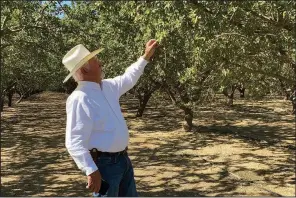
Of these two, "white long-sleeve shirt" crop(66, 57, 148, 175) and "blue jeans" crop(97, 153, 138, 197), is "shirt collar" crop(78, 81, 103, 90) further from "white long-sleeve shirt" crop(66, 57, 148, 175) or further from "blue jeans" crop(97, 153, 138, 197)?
"blue jeans" crop(97, 153, 138, 197)

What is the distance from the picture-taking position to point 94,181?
98.5 inches

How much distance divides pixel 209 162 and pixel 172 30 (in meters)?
7.91

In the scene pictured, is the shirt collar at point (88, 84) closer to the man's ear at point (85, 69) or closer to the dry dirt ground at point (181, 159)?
the man's ear at point (85, 69)

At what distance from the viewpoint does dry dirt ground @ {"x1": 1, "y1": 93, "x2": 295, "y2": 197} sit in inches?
388

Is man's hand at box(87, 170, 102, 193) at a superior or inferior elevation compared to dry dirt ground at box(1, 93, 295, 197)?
superior

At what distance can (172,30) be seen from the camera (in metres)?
5.50

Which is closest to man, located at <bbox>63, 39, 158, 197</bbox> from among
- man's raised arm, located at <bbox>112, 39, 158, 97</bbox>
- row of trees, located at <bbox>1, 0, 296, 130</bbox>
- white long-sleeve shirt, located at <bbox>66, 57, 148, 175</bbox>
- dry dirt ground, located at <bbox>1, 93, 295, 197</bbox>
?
white long-sleeve shirt, located at <bbox>66, 57, 148, 175</bbox>

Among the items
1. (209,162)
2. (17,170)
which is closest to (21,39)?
(17,170)

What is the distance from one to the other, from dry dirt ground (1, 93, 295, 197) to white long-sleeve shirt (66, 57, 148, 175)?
6837 millimetres

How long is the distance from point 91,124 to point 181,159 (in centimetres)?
1086

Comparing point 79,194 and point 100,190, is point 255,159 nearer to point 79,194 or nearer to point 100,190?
point 79,194

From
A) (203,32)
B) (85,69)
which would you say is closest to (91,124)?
(85,69)

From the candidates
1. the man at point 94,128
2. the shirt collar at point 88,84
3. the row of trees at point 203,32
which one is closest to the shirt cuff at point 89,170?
the man at point 94,128

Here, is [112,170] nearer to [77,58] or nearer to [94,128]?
[94,128]
